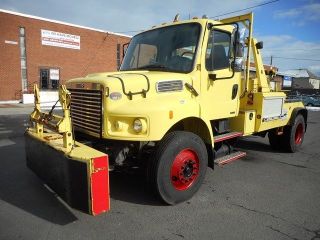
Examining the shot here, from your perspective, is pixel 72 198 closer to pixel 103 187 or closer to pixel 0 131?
pixel 103 187

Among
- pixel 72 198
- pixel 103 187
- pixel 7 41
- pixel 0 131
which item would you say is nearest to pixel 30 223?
pixel 72 198

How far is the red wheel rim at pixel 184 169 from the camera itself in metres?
4.40

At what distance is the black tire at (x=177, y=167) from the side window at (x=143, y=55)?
5.00 ft

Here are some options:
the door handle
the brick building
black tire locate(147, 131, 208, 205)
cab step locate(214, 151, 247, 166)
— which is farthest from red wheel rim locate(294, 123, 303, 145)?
the brick building

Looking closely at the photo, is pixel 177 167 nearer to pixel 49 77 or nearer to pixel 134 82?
pixel 134 82

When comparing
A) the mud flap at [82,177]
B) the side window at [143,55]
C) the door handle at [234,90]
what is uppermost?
the side window at [143,55]

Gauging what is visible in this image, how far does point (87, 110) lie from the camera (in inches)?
174

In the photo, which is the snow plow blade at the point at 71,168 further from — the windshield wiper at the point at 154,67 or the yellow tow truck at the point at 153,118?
the windshield wiper at the point at 154,67

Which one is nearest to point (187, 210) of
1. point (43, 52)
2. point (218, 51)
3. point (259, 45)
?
point (218, 51)

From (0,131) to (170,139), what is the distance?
332 inches

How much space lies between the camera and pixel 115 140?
4.30 metres

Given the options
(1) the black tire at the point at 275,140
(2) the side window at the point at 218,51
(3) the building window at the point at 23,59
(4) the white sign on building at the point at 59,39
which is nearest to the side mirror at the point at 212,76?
(2) the side window at the point at 218,51

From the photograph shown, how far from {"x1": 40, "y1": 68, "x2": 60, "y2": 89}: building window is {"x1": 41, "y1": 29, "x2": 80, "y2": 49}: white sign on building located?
7.10 feet

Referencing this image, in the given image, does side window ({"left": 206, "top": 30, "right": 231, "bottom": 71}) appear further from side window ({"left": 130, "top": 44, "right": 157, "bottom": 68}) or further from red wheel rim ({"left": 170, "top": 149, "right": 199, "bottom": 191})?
red wheel rim ({"left": 170, "top": 149, "right": 199, "bottom": 191})
